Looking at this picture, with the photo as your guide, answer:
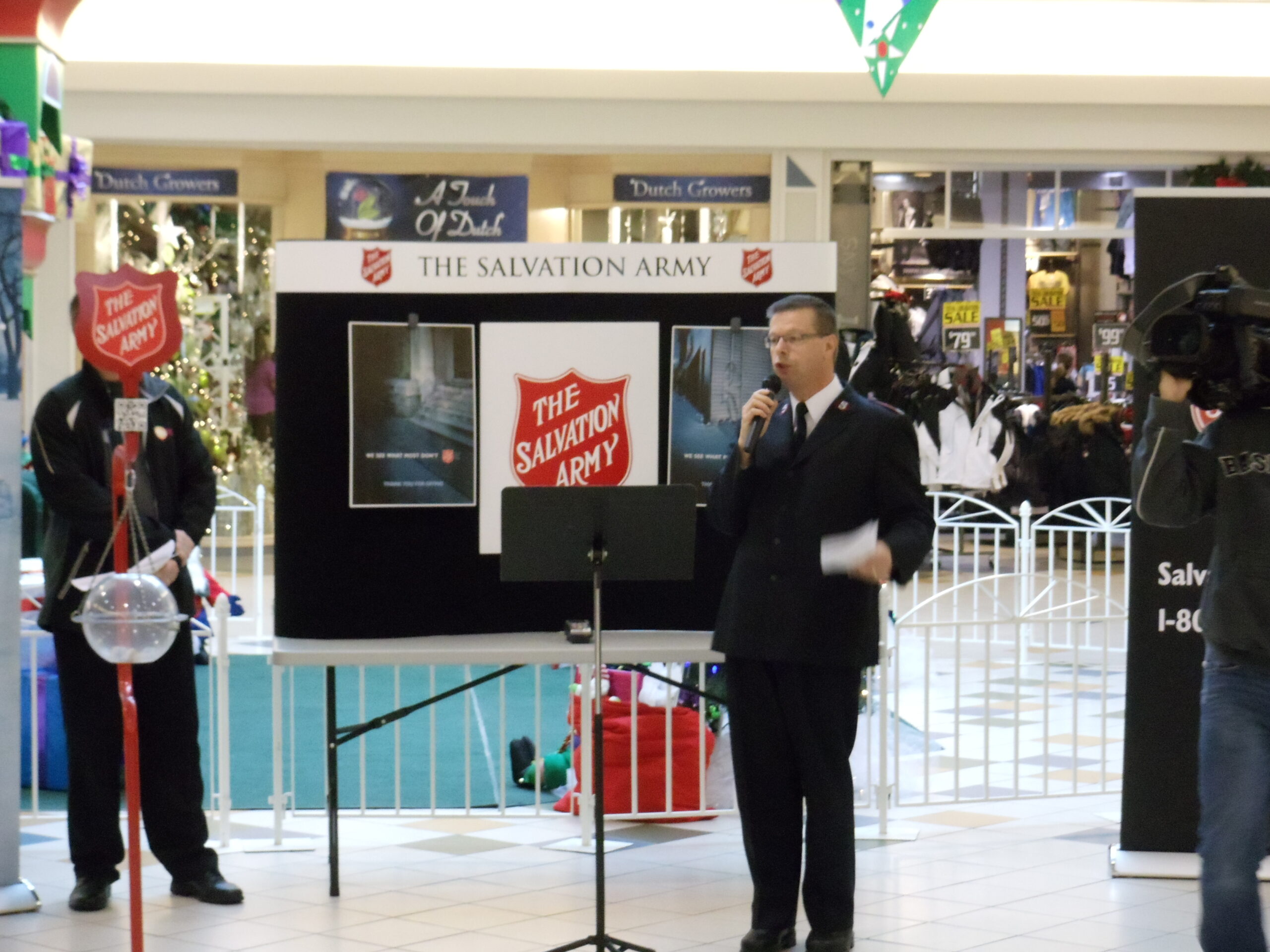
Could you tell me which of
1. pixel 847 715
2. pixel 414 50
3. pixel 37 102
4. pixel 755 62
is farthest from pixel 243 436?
pixel 847 715

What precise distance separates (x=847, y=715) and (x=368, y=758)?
3.32 meters

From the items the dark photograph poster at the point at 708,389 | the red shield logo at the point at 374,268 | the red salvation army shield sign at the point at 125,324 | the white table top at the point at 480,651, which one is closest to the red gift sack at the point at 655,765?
the white table top at the point at 480,651

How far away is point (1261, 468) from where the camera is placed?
3.37 metres

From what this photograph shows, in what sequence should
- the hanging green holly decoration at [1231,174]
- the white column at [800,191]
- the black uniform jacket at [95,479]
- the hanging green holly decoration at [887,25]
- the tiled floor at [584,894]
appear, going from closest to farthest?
the tiled floor at [584,894], the black uniform jacket at [95,479], the hanging green holly decoration at [887,25], the hanging green holly decoration at [1231,174], the white column at [800,191]

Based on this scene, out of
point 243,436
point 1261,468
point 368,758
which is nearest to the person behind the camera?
point 1261,468

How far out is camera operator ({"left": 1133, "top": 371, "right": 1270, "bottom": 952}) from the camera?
3277mm

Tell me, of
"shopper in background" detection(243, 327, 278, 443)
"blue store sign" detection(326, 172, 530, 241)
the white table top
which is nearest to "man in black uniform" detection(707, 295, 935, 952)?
the white table top

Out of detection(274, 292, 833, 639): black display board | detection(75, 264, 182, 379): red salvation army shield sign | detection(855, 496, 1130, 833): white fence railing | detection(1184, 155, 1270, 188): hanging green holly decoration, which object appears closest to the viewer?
detection(75, 264, 182, 379): red salvation army shield sign

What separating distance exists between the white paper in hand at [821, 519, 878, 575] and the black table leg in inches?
65.6

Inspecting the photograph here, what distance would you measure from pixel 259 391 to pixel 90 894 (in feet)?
29.1

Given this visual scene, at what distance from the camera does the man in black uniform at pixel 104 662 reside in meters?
4.81

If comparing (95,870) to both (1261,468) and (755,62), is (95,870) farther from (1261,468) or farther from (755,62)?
(755,62)

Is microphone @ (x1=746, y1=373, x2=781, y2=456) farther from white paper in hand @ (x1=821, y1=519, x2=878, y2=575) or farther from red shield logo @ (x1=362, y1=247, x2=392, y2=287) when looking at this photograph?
red shield logo @ (x1=362, y1=247, x2=392, y2=287)

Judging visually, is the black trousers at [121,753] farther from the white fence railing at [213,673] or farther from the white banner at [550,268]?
the white banner at [550,268]
